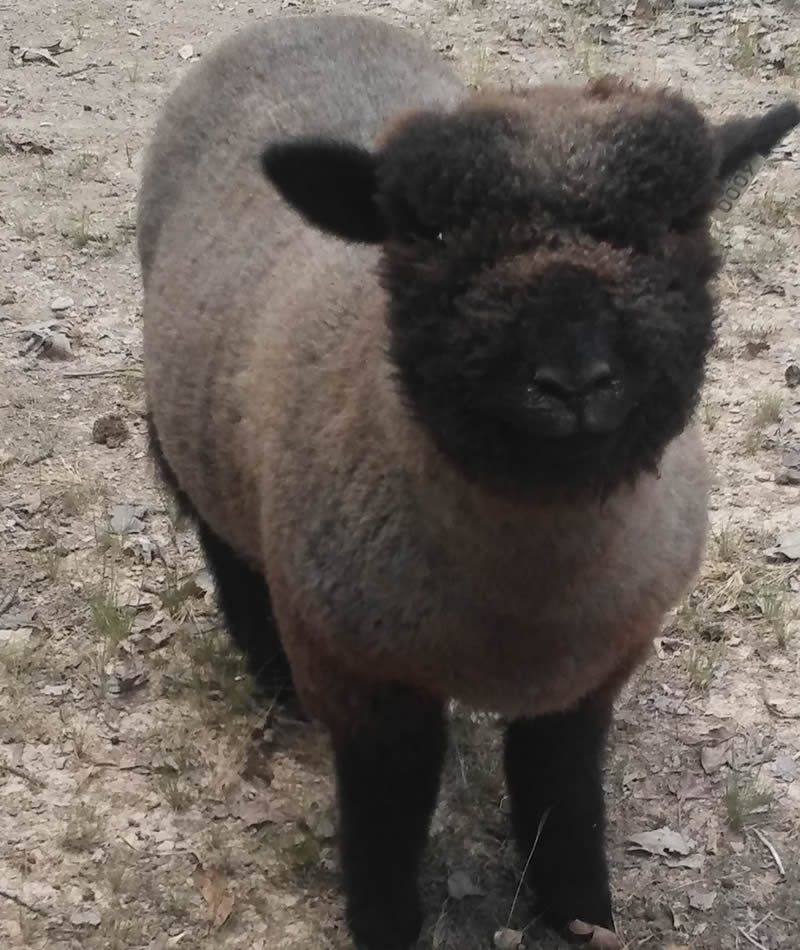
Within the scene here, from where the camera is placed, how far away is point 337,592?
267cm

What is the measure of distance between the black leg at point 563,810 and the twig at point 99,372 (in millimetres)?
2718

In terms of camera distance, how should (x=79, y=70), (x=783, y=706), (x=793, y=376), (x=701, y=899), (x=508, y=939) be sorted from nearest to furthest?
(x=508, y=939) → (x=701, y=899) → (x=783, y=706) → (x=793, y=376) → (x=79, y=70)

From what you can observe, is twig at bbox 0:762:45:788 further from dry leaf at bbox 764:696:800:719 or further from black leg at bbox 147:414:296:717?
dry leaf at bbox 764:696:800:719

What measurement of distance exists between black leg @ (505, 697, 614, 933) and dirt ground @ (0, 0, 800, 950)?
0.42ft

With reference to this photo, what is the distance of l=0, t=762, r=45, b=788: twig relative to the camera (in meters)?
3.73

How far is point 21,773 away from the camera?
375 centimetres

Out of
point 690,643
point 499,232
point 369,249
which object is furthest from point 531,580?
point 690,643

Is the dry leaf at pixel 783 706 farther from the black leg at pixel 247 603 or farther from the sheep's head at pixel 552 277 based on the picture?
the sheep's head at pixel 552 277

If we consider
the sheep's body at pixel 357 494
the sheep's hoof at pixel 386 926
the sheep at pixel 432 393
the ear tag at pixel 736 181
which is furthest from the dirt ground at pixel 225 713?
the ear tag at pixel 736 181

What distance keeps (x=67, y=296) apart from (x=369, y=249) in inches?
122

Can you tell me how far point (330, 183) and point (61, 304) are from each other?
11.8 feet

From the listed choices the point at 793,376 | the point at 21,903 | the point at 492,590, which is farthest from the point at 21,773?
the point at 793,376

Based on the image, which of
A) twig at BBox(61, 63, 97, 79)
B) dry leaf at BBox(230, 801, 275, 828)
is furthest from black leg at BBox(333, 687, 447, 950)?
twig at BBox(61, 63, 97, 79)

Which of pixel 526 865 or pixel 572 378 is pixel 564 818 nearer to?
pixel 526 865
